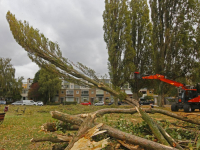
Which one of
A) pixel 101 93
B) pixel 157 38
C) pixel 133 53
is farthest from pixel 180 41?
pixel 101 93

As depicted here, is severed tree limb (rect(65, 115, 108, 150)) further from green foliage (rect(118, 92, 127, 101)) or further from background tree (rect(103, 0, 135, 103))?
background tree (rect(103, 0, 135, 103))

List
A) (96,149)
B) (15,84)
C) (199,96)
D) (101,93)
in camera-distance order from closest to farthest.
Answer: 1. (96,149)
2. (199,96)
3. (15,84)
4. (101,93)

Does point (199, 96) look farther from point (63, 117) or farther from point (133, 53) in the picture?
point (63, 117)

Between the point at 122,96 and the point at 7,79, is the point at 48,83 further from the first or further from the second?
the point at 122,96

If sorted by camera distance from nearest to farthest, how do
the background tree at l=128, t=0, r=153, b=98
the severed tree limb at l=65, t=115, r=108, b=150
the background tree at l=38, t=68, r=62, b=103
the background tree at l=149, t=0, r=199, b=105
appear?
the severed tree limb at l=65, t=115, r=108, b=150, the background tree at l=149, t=0, r=199, b=105, the background tree at l=128, t=0, r=153, b=98, the background tree at l=38, t=68, r=62, b=103

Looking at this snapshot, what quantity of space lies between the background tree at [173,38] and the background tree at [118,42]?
112 inches

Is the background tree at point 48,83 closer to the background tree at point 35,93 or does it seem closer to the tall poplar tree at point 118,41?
the background tree at point 35,93

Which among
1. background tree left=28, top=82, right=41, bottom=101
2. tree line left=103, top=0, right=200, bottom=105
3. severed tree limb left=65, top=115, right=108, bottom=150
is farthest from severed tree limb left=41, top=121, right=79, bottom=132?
background tree left=28, top=82, right=41, bottom=101

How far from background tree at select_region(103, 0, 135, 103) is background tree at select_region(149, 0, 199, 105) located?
2848 millimetres

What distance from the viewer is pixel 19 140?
5.44 metres

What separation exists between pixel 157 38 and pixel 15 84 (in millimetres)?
32660

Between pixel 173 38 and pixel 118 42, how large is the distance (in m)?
5.89

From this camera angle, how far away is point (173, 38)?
1881 centimetres

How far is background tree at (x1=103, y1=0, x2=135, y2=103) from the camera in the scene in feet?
66.5
